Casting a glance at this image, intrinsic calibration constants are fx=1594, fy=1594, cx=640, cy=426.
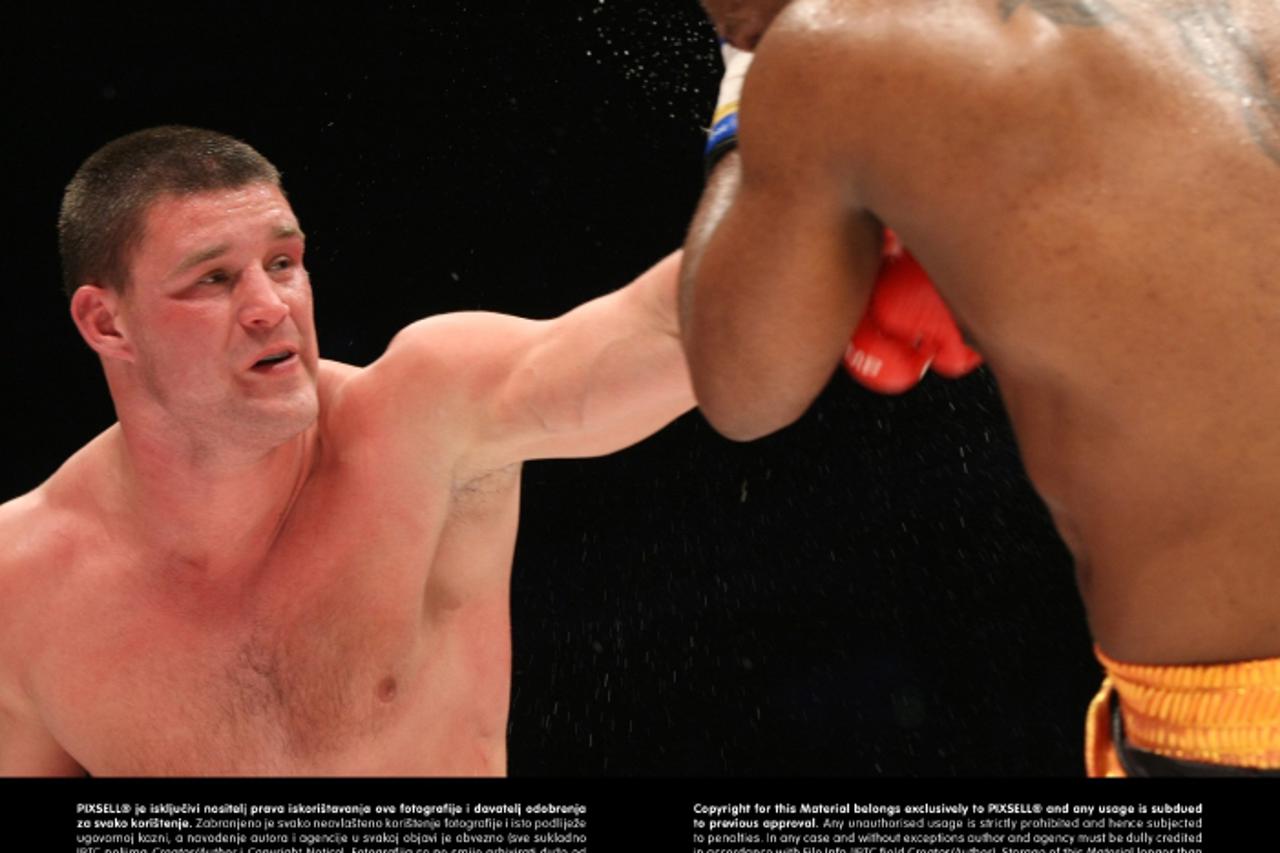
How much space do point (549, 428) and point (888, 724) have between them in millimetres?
1079

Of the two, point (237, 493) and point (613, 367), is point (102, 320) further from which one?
point (613, 367)

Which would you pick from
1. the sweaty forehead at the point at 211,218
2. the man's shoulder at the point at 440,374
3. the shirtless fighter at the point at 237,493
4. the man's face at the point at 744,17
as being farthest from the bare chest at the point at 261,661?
the man's face at the point at 744,17

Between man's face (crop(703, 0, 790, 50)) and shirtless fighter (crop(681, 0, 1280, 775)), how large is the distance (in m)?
0.13

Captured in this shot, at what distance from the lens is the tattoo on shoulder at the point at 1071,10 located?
1226 millimetres

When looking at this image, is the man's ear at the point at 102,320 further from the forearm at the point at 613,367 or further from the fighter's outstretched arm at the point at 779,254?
the fighter's outstretched arm at the point at 779,254

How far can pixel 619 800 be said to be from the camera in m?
1.66

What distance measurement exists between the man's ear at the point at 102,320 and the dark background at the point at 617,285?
76 cm

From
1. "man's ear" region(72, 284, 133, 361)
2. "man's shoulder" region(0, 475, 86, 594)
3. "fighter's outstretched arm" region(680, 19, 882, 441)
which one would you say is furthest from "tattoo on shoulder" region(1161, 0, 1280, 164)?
"man's shoulder" region(0, 475, 86, 594)

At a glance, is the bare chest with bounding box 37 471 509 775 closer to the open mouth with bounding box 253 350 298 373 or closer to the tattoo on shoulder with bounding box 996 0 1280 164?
the open mouth with bounding box 253 350 298 373

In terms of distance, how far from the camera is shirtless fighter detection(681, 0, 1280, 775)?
3.93 ft

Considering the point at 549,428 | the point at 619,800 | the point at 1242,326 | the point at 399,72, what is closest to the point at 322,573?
the point at 549,428

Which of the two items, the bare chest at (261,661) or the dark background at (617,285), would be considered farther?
the dark background at (617,285)

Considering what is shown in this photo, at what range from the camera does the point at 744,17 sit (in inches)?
56.2

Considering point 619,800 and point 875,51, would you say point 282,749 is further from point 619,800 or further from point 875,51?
point 875,51
